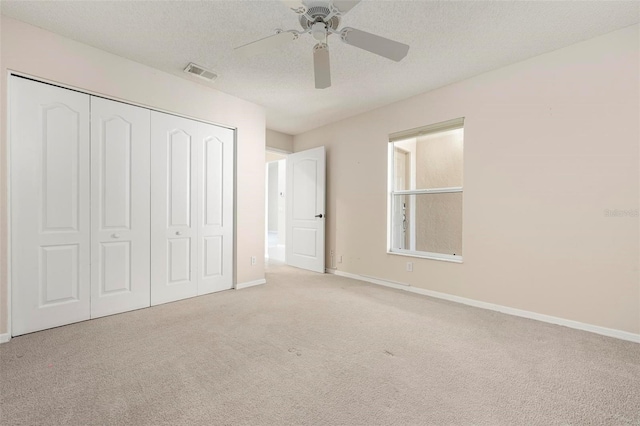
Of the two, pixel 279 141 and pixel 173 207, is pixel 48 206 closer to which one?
pixel 173 207

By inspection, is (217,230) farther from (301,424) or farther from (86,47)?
(301,424)

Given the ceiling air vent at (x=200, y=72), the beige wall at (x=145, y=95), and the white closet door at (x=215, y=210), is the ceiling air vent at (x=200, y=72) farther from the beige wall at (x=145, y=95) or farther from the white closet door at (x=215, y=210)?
the white closet door at (x=215, y=210)

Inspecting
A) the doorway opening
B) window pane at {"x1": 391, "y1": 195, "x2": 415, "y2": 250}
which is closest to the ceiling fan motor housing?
window pane at {"x1": 391, "y1": 195, "x2": 415, "y2": 250}

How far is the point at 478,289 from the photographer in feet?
10.0

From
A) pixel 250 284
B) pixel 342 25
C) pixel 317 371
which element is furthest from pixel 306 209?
pixel 317 371

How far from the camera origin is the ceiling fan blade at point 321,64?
191 centimetres

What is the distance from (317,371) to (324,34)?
7.12 feet

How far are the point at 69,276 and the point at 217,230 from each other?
147 centimetres

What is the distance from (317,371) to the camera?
1793 millimetres

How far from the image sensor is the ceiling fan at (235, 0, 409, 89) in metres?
1.60

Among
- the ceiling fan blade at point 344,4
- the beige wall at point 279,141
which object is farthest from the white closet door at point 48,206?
the beige wall at point 279,141

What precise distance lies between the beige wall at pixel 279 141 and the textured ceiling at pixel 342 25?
1881mm

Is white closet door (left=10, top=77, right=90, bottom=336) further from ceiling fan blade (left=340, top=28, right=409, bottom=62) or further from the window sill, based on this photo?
the window sill

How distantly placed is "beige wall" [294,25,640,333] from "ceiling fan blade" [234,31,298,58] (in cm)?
227
